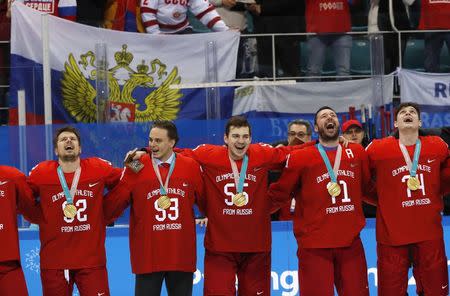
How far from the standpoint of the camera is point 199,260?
481 inches

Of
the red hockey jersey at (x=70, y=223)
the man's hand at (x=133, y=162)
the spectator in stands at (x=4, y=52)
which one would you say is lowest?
the red hockey jersey at (x=70, y=223)

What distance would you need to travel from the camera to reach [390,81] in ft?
46.9

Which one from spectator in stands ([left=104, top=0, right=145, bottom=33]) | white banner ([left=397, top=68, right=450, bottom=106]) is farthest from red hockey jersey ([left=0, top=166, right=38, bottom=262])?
white banner ([left=397, top=68, right=450, bottom=106])

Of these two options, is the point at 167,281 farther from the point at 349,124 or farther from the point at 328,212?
the point at 349,124

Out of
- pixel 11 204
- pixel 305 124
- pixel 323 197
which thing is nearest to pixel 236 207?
pixel 323 197

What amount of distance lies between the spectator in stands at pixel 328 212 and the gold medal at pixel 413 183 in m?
0.46

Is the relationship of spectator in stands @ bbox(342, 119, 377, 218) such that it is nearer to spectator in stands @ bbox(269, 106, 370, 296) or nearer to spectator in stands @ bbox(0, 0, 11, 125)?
spectator in stands @ bbox(269, 106, 370, 296)

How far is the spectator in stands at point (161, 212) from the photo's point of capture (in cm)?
1073

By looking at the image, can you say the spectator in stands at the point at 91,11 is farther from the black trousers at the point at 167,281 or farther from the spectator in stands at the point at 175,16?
the black trousers at the point at 167,281

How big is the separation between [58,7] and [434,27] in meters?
4.74

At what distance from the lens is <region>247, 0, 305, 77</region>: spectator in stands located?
14.6m

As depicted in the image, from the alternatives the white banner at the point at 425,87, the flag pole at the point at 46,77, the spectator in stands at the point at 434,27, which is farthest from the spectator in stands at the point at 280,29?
the flag pole at the point at 46,77

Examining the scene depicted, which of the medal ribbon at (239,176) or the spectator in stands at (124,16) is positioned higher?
the spectator in stands at (124,16)

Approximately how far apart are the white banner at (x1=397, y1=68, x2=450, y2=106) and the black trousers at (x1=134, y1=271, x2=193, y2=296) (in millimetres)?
4692
